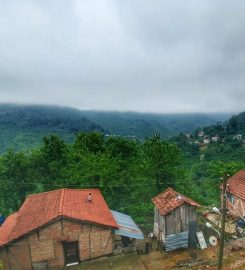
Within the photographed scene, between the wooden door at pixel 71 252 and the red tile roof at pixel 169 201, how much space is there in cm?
865

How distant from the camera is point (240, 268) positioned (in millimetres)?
21609

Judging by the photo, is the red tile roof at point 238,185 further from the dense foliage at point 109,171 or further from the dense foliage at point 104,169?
the dense foliage at point 104,169

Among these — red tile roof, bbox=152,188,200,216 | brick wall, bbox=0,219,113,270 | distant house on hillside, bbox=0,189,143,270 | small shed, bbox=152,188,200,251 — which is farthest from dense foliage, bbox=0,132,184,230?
brick wall, bbox=0,219,113,270

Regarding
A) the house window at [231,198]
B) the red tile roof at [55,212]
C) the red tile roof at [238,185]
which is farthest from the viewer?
the house window at [231,198]

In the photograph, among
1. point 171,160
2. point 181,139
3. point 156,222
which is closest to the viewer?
point 156,222

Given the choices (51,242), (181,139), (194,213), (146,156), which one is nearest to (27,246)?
(51,242)

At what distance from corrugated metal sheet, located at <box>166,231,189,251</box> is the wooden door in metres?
8.64

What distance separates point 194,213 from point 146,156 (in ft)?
36.8

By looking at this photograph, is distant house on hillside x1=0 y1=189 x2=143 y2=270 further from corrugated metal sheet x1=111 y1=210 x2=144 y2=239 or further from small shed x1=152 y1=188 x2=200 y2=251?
small shed x1=152 y1=188 x2=200 y2=251

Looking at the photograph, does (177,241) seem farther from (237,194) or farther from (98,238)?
(237,194)

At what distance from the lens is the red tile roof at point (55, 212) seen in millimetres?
25328

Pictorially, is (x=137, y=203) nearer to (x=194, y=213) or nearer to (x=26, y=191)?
(x=194, y=213)

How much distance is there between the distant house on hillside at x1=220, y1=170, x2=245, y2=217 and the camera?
3520 centimetres

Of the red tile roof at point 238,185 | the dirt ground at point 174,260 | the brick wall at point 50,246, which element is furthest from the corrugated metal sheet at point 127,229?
the red tile roof at point 238,185
